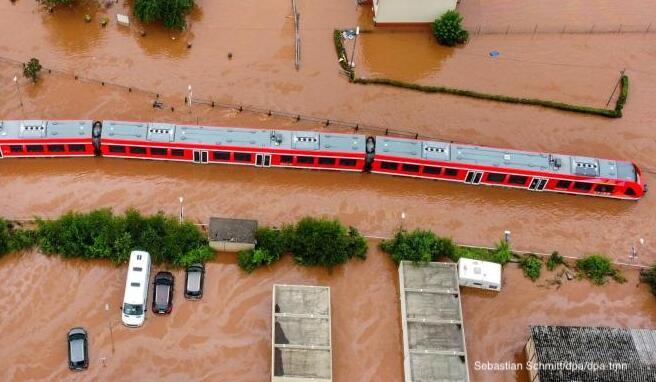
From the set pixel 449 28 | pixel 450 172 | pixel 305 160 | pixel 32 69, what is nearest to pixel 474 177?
pixel 450 172

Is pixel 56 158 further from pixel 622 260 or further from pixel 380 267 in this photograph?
pixel 622 260

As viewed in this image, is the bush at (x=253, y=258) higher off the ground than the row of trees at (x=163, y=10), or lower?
lower

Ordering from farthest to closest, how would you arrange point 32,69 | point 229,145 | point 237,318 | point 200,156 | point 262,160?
1. point 32,69
2. point 262,160
3. point 200,156
4. point 229,145
5. point 237,318

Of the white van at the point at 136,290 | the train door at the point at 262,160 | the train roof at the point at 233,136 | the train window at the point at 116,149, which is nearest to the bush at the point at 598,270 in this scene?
the train roof at the point at 233,136

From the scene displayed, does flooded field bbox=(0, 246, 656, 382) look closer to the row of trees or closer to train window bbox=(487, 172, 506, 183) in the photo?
train window bbox=(487, 172, 506, 183)

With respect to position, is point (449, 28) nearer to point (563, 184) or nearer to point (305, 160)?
point (563, 184)

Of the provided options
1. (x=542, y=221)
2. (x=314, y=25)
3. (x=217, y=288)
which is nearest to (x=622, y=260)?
(x=542, y=221)

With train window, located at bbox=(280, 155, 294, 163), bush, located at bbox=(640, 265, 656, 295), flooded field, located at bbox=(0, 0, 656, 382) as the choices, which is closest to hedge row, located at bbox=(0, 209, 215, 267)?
flooded field, located at bbox=(0, 0, 656, 382)

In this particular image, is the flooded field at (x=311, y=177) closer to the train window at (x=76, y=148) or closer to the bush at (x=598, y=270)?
the bush at (x=598, y=270)
